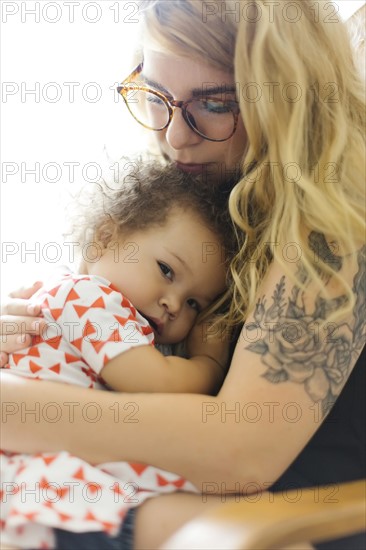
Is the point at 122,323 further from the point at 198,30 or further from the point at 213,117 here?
the point at 198,30

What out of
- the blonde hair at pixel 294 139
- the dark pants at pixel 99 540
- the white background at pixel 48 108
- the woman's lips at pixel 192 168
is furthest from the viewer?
the white background at pixel 48 108

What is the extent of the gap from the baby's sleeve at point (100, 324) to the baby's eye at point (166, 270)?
0.31 ft

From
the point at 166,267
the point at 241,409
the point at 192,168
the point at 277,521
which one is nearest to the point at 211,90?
the point at 192,168

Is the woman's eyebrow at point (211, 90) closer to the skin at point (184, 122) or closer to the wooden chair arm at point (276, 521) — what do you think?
the skin at point (184, 122)

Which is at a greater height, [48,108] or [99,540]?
[48,108]

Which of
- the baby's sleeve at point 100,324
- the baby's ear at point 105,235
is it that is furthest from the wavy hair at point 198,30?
the baby's sleeve at point 100,324

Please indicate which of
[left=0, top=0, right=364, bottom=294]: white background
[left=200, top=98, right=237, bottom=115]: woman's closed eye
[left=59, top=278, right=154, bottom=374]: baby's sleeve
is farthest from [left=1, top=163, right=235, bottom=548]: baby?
[left=0, top=0, right=364, bottom=294]: white background

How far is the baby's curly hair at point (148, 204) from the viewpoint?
1392 millimetres

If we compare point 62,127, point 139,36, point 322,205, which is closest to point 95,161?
point 62,127

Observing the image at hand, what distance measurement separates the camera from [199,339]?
1.41 meters

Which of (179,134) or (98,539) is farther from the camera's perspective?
(179,134)

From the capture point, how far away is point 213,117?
4.58 feet

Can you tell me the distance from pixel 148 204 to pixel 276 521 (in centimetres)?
68

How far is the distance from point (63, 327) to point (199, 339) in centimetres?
27
